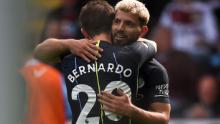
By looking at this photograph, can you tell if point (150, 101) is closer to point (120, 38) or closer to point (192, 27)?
point (120, 38)

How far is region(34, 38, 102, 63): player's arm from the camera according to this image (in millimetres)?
4082

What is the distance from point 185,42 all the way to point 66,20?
1669mm

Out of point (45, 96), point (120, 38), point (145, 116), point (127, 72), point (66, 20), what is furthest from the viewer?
point (66, 20)

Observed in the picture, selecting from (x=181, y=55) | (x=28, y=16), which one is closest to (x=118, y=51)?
(x=28, y=16)

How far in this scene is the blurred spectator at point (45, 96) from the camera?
6.36m

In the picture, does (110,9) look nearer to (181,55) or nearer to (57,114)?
(57,114)

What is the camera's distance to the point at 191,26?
1023 cm

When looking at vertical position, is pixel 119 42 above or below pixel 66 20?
above

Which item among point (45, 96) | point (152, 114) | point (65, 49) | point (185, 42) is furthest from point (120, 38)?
point (185, 42)

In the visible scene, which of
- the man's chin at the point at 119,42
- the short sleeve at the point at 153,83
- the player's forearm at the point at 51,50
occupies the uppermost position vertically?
the man's chin at the point at 119,42

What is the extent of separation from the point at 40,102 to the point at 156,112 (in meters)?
2.42

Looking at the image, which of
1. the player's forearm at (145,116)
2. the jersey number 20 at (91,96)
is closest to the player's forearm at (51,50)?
the jersey number 20 at (91,96)

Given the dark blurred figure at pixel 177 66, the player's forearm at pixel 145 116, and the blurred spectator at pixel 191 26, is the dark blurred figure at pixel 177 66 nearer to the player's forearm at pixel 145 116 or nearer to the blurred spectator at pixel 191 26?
the blurred spectator at pixel 191 26

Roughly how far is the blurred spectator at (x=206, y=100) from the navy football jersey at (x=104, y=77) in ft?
17.4
